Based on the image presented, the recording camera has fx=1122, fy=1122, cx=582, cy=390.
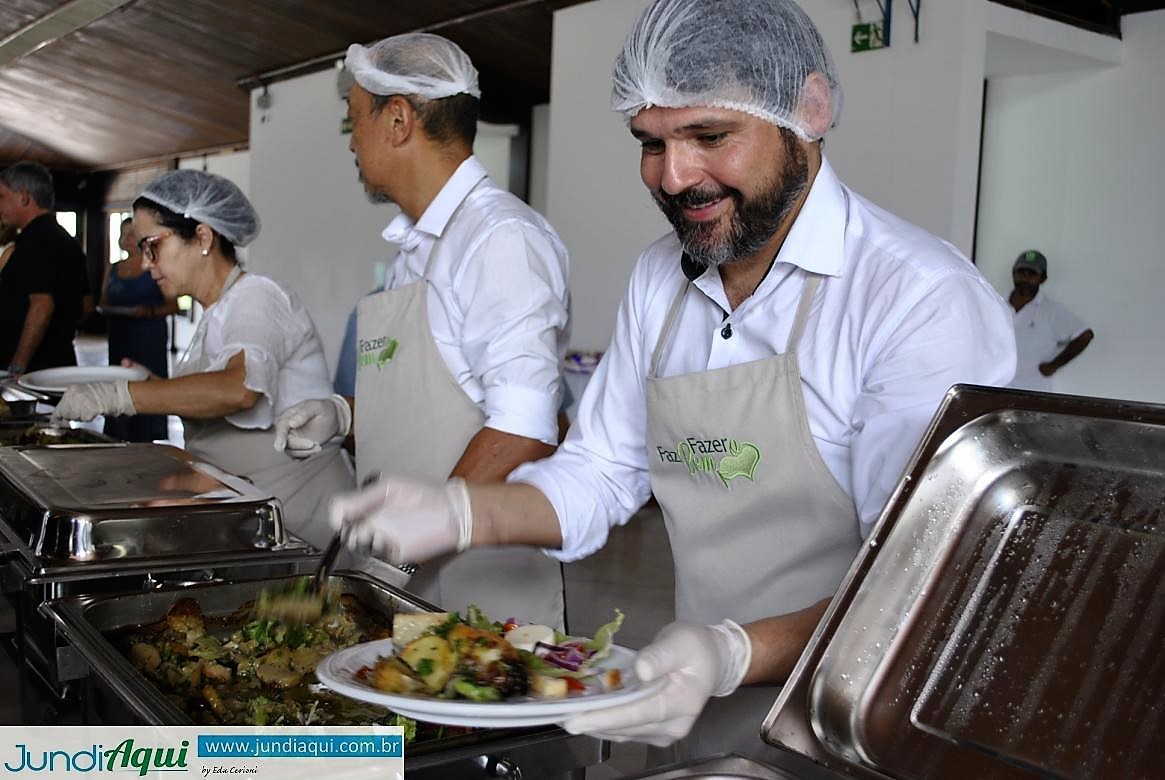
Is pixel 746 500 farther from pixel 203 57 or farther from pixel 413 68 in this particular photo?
pixel 203 57

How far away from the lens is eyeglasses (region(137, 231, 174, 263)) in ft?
8.78

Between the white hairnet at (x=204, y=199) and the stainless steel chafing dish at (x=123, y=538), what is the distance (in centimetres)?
98

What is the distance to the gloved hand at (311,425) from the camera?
2.02m

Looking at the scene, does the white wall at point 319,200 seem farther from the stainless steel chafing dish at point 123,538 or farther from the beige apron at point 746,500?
the beige apron at point 746,500

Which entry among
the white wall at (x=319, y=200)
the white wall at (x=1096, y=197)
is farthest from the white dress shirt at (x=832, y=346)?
the white wall at (x=319, y=200)

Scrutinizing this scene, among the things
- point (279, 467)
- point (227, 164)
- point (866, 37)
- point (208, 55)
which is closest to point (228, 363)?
point (279, 467)

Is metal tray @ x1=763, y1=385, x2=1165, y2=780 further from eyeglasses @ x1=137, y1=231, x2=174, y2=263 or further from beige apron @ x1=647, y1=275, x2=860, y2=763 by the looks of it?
eyeglasses @ x1=137, y1=231, x2=174, y2=263

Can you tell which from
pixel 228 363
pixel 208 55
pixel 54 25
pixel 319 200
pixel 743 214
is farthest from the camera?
pixel 208 55

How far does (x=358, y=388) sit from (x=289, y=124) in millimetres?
6750

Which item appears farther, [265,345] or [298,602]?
[265,345]

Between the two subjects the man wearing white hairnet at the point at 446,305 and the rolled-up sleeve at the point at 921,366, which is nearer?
the rolled-up sleeve at the point at 921,366

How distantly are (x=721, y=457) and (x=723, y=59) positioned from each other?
17.1 inches

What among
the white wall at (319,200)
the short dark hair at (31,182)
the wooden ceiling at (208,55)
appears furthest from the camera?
the white wall at (319,200)

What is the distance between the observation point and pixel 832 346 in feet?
3.99
